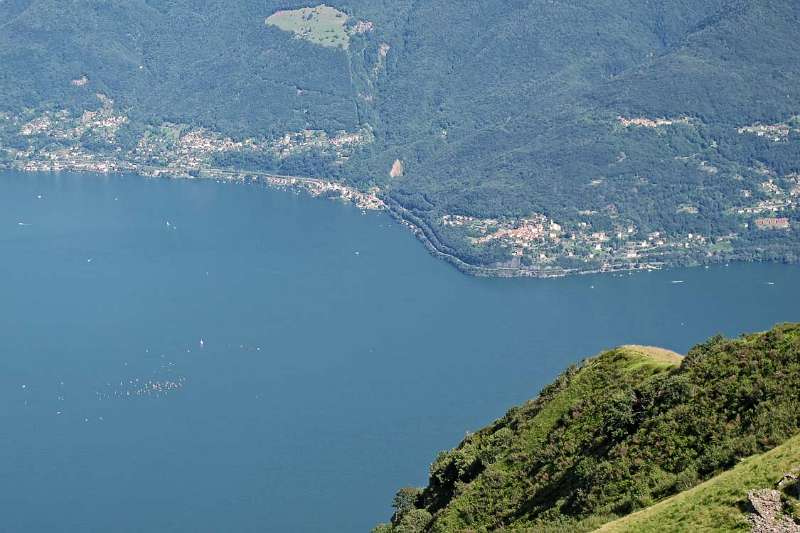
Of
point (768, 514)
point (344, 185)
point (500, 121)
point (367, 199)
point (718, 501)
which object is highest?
point (500, 121)

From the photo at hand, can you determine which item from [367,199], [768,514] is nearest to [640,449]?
[768,514]

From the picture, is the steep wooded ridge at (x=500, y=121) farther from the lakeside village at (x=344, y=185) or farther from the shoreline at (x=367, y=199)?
the shoreline at (x=367, y=199)

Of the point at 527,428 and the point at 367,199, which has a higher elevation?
the point at 367,199

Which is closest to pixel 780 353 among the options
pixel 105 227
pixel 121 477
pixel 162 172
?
pixel 121 477

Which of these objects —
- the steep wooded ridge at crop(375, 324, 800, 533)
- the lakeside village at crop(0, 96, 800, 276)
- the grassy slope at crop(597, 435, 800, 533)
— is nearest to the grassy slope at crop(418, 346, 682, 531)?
the steep wooded ridge at crop(375, 324, 800, 533)

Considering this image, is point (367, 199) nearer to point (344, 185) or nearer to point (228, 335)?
point (344, 185)

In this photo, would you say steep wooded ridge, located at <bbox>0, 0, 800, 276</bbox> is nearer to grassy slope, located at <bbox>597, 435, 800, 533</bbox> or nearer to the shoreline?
the shoreline

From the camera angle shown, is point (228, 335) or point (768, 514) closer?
point (768, 514)
